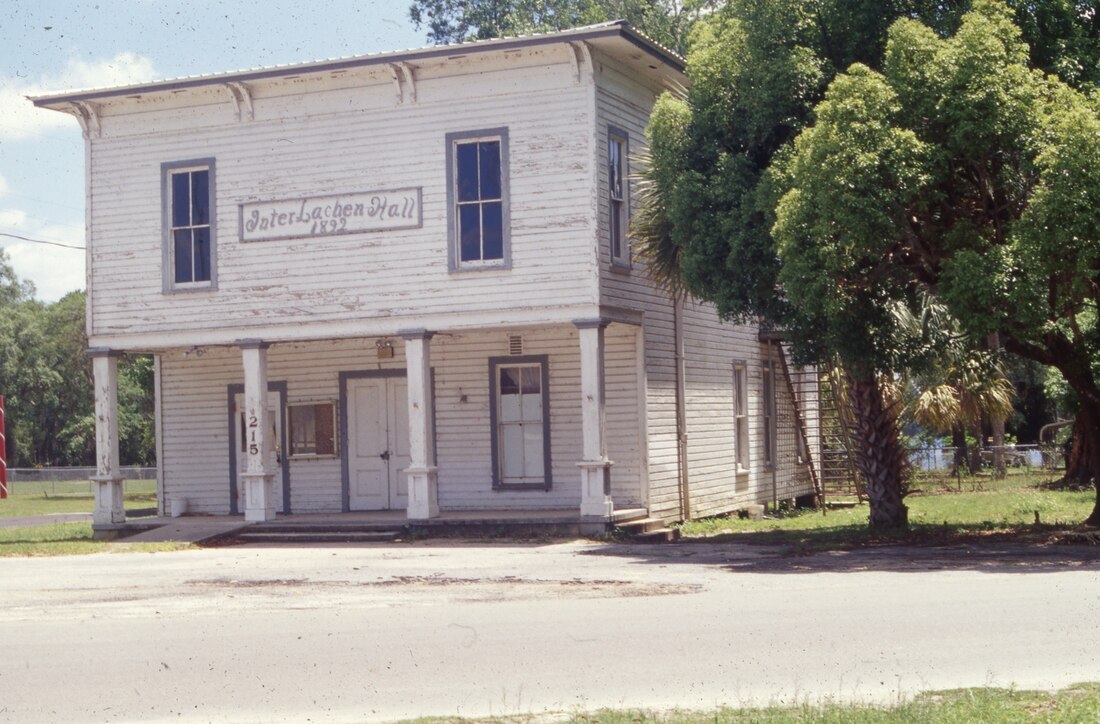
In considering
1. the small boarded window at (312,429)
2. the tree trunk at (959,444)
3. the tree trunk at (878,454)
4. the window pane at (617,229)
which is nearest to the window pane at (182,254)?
the small boarded window at (312,429)

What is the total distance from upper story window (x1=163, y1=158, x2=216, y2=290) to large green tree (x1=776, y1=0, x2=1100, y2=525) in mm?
10600

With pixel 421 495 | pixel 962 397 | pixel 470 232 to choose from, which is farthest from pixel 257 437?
pixel 962 397

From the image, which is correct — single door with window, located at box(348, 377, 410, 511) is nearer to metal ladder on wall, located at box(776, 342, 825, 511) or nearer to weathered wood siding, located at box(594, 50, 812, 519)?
weathered wood siding, located at box(594, 50, 812, 519)

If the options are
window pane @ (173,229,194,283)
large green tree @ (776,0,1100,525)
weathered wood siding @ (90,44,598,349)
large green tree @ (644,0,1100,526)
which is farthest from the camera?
window pane @ (173,229,194,283)

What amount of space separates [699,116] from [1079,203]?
18.8 ft

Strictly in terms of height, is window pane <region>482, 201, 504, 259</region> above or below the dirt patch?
above

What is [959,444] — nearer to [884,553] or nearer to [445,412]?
[445,412]

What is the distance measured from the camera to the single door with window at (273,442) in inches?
961

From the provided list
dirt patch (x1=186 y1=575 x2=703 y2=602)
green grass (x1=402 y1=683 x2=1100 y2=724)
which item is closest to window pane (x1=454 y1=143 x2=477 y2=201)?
dirt patch (x1=186 y1=575 x2=703 y2=602)

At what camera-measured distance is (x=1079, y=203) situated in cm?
1463

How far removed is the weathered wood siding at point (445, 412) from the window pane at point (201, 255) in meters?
2.27

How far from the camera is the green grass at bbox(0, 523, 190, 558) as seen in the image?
20.3m

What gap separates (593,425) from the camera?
20.0 m

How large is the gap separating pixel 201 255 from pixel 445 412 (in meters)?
4.92
